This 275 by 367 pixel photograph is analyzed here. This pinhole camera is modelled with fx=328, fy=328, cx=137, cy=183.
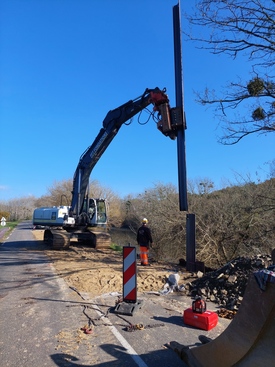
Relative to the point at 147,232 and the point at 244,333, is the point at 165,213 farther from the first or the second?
the point at 244,333

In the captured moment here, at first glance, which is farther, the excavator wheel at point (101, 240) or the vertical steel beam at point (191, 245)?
the excavator wheel at point (101, 240)

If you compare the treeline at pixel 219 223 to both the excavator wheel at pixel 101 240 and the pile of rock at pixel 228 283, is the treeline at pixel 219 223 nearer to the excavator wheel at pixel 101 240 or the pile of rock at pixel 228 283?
the excavator wheel at pixel 101 240

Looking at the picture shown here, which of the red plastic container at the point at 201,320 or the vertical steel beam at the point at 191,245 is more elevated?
the vertical steel beam at the point at 191,245

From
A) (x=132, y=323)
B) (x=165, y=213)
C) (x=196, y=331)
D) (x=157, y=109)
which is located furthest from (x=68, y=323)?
(x=165, y=213)

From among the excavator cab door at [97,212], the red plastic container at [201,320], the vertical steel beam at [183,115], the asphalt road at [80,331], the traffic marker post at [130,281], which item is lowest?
the asphalt road at [80,331]

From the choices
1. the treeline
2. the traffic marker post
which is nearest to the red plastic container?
the traffic marker post

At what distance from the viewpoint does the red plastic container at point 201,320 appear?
5.21m

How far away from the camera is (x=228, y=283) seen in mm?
7430

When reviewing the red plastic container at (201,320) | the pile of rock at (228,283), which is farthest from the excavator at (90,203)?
the red plastic container at (201,320)

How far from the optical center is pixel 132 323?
5.51 meters

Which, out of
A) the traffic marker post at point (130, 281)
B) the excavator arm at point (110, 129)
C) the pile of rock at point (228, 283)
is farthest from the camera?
the excavator arm at point (110, 129)

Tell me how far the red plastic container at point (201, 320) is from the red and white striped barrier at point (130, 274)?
3.82 ft

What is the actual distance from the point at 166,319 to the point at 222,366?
9.49 ft

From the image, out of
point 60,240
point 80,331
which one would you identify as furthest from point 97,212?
point 80,331
